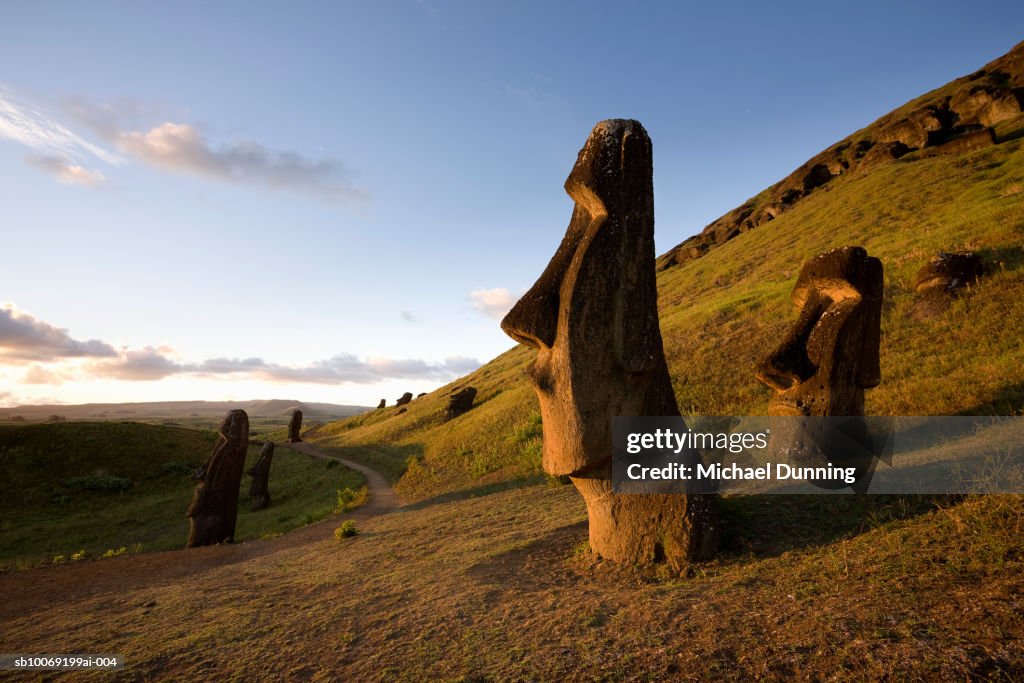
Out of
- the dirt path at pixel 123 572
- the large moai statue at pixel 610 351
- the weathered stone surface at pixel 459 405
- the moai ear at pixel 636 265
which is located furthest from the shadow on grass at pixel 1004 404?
the weathered stone surface at pixel 459 405

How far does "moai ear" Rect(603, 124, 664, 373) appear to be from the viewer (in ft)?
22.0

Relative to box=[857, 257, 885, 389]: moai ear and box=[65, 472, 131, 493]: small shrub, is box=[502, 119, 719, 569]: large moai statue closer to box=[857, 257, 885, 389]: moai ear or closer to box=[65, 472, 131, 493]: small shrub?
box=[857, 257, 885, 389]: moai ear

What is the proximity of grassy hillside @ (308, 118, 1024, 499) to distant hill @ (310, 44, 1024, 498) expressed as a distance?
0.28 feet

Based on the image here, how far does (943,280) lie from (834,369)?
14.8 meters

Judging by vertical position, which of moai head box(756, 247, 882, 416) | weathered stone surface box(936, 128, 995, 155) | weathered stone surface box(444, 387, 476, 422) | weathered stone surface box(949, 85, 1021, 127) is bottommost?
weathered stone surface box(444, 387, 476, 422)

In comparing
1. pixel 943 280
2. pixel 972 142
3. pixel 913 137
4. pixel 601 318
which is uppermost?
pixel 913 137

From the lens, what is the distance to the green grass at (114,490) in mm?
19688

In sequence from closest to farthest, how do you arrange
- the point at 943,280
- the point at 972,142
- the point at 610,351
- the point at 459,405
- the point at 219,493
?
the point at 610,351 < the point at 219,493 < the point at 943,280 < the point at 459,405 < the point at 972,142

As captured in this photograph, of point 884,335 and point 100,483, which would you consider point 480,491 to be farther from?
point 100,483

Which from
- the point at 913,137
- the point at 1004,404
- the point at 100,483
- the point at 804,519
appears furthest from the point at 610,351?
the point at 913,137

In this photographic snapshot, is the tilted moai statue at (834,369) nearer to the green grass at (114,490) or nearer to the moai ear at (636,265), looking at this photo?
the moai ear at (636,265)

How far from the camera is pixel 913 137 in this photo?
69.2 metres

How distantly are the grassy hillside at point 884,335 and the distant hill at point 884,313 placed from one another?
8 cm

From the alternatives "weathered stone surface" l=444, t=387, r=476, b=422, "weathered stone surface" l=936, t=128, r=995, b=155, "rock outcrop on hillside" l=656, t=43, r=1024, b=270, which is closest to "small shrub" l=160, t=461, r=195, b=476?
"weathered stone surface" l=444, t=387, r=476, b=422
